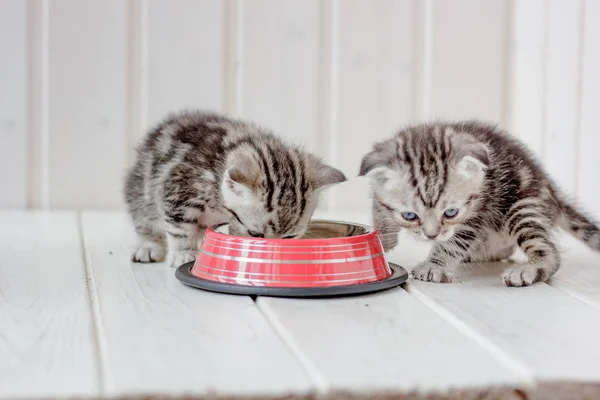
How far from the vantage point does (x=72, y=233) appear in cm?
313

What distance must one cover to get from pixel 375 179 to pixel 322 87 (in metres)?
1.74

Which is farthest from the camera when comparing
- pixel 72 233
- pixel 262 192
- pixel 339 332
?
pixel 72 233

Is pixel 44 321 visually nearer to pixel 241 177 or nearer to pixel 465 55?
pixel 241 177

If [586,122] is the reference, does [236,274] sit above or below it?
below

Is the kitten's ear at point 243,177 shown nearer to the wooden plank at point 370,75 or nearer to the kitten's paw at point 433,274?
the kitten's paw at point 433,274

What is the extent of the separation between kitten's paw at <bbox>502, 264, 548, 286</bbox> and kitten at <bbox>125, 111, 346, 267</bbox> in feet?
1.94

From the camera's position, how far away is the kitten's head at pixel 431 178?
230 centimetres

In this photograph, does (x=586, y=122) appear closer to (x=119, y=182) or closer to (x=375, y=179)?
(x=375, y=179)

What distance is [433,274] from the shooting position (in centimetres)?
230

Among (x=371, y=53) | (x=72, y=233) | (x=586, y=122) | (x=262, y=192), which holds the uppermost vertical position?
(x=371, y=53)

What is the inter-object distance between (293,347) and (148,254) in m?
1.20

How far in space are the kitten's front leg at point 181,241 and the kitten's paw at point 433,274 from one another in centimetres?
75

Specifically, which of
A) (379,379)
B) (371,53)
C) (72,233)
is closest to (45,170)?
(72,233)

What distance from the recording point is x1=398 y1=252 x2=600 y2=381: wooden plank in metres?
1.44
